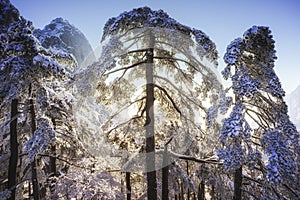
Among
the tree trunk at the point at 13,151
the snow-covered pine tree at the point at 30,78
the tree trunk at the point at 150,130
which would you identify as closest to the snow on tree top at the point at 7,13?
the snow-covered pine tree at the point at 30,78

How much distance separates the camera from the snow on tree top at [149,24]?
5789 mm

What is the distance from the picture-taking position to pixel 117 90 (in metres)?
7.09

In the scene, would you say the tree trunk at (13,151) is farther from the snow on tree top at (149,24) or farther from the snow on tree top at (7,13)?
the snow on tree top at (7,13)

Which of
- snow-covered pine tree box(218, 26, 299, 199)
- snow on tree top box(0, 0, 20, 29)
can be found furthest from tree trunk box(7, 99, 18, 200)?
snow-covered pine tree box(218, 26, 299, 199)

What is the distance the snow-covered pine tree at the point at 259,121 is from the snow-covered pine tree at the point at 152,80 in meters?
0.89

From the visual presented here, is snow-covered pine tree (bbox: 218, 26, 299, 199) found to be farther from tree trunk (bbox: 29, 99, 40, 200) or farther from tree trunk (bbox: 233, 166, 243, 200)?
tree trunk (bbox: 29, 99, 40, 200)

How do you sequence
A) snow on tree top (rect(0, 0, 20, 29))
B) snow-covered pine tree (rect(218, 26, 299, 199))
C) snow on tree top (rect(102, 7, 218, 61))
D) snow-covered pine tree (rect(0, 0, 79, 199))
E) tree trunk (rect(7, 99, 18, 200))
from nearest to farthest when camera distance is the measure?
1. snow-covered pine tree (rect(218, 26, 299, 199))
2. snow on tree top (rect(102, 7, 218, 61))
3. snow-covered pine tree (rect(0, 0, 79, 199))
4. tree trunk (rect(7, 99, 18, 200))
5. snow on tree top (rect(0, 0, 20, 29))

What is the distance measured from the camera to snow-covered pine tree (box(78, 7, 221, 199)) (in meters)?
5.87

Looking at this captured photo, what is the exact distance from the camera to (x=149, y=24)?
5.81m

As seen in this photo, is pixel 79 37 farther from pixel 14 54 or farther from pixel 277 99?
pixel 277 99

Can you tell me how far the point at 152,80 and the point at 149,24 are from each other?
171 cm

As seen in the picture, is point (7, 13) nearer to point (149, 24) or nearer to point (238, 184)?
point (149, 24)

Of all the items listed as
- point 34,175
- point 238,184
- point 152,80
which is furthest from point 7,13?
point 238,184

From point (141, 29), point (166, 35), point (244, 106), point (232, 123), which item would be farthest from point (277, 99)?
point (141, 29)
